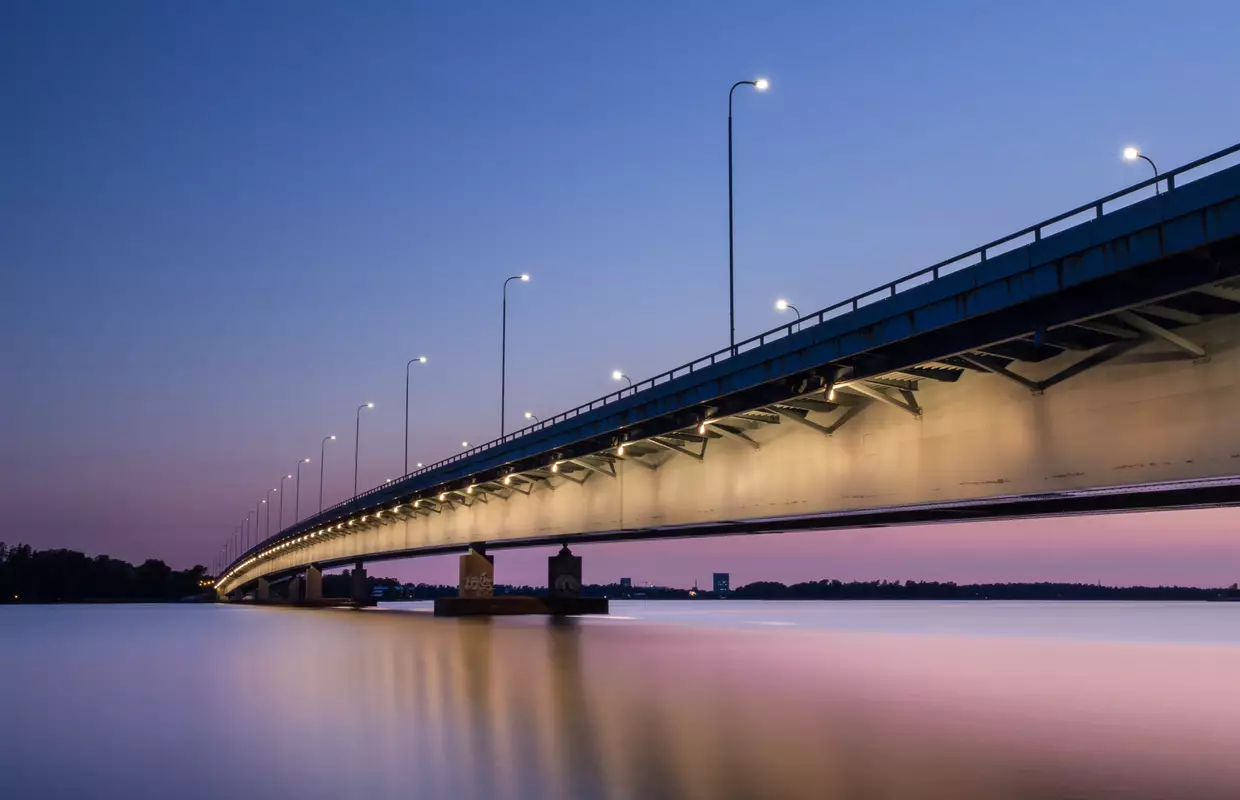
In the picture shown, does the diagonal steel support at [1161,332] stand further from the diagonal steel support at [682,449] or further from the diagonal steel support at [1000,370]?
the diagonal steel support at [682,449]

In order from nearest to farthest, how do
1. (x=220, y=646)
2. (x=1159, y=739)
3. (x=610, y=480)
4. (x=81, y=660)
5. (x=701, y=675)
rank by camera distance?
(x=1159, y=739), (x=701, y=675), (x=81, y=660), (x=220, y=646), (x=610, y=480)

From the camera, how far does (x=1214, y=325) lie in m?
24.2

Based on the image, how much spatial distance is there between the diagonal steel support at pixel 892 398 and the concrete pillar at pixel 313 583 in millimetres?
134528

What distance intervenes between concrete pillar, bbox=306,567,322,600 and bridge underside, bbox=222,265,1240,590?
373 feet

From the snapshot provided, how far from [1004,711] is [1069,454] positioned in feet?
25.2

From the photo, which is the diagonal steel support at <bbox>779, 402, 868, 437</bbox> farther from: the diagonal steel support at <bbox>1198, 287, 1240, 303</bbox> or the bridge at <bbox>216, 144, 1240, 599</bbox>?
the diagonal steel support at <bbox>1198, 287, 1240, 303</bbox>

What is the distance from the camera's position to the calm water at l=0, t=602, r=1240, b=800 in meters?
13.6

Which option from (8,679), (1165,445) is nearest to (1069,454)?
(1165,445)

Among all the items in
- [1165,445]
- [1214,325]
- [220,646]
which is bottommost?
[220,646]

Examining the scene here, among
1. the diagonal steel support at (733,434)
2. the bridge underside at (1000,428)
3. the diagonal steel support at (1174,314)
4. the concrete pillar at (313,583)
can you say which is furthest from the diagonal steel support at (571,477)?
the concrete pillar at (313,583)

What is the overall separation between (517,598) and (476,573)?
4.64m

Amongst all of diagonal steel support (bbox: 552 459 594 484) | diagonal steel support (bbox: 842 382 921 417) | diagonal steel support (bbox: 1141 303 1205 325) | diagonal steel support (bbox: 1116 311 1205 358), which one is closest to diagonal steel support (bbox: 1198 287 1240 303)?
A: diagonal steel support (bbox: 1141 303 1205 325)

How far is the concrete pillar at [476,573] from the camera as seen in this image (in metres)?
87.4

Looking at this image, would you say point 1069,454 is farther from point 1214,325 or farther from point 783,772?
point 783,772
